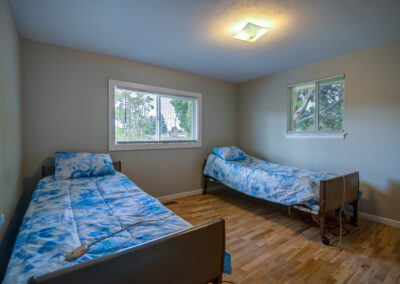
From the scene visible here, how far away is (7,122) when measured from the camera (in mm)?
1695

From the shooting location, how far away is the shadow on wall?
8.17ft

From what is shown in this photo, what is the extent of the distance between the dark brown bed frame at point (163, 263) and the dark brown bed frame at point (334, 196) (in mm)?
1554

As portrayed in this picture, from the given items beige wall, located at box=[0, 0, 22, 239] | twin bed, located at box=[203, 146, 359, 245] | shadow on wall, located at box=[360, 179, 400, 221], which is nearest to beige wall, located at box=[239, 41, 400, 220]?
shadow on wall, located at box=[360, 179, 400, 221]

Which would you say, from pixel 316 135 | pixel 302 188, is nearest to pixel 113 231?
pixel 302 188

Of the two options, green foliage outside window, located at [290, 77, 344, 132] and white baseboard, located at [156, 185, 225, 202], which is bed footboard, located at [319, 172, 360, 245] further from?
white baseboard, located at [156, 185, 225, 202]

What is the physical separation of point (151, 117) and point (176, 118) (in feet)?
1.59

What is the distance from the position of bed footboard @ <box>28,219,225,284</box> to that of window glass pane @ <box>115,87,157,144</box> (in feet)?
8.14

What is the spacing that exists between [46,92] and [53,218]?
1.91 m

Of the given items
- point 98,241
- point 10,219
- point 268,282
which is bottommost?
point 268,282

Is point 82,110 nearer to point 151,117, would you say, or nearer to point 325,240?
point 151,117

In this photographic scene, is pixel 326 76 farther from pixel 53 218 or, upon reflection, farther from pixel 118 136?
pixel 53 218

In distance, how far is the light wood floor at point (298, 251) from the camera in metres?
1.63

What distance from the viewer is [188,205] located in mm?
3268

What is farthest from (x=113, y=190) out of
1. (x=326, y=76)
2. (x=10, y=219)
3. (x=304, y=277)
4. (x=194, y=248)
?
(x=326, y=76)
